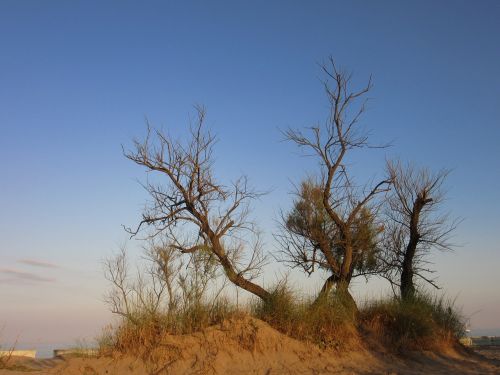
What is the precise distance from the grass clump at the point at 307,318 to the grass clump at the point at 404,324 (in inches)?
47.7

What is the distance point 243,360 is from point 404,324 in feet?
17.6

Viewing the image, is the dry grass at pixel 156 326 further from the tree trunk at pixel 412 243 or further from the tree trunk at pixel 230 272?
the tree trunk at pixel 412 243

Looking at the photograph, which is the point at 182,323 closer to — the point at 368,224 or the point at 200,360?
the point at 200,360

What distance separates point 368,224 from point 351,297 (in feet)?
12.5

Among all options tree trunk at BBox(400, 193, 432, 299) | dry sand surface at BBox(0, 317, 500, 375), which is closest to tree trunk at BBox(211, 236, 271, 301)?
dry sand surface at BBox(0, 317, 500, 375)

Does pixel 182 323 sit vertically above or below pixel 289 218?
below

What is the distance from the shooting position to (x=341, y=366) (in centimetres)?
1266

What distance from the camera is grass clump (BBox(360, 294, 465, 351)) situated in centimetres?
1480

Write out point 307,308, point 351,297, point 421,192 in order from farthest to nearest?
point 421,192 < point 351,297 < point 307,308

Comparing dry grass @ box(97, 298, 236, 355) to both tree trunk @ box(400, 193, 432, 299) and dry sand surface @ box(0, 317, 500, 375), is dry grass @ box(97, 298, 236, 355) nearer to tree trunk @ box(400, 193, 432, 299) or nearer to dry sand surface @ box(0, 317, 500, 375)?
dry sand surface @ box(0, 317, 500, 375)

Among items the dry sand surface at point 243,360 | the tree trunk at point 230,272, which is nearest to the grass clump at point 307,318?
the dry sand surface at point 243,360

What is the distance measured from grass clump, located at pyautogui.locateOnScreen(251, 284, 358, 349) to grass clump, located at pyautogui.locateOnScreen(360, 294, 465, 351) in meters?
1.21

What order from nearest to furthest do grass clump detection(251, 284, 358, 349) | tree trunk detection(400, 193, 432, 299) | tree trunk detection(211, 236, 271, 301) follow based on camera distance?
grass clump detection(251, 284, 358, 349), tree trunk detection(211, 236, 271, 301), tree trunk detection(400, 193, 432, 299)

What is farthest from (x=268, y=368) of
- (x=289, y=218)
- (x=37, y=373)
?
(x=289, y=218)
